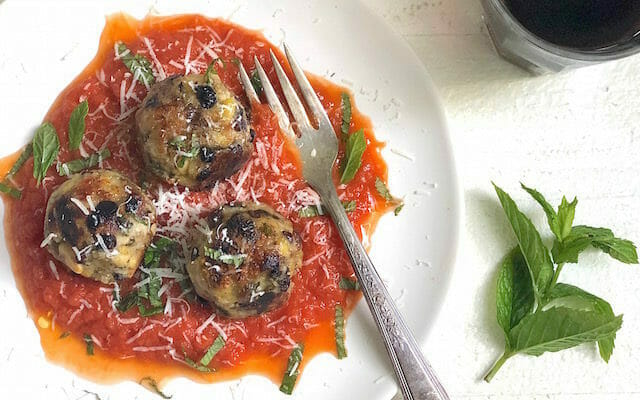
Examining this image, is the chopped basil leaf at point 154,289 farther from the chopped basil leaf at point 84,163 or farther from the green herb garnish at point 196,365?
the chopped basil leaf at point 84,163

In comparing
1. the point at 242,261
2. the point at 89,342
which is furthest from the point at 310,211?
the point at 89,342

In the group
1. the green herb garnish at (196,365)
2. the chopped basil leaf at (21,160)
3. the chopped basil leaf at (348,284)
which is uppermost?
the chopped basil leaf at (21,160)

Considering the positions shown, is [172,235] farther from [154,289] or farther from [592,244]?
[592,244]

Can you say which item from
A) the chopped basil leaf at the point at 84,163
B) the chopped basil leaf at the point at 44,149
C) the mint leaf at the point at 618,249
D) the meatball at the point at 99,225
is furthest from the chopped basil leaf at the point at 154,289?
the mint leaf at the point at 618,249

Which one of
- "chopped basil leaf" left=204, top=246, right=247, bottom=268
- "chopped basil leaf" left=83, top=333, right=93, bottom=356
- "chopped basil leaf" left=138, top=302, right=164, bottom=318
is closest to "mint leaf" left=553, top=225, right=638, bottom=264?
"chopped basil leaf" left=204, top=246, right=247, bottom=268

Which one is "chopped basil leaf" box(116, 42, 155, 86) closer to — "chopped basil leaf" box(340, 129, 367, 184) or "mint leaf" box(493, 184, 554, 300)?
"chopped basil leaf" box(340, 129, 367, 184)
